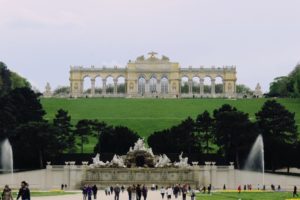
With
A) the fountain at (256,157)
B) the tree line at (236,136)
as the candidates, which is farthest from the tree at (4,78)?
the fountain at (256,157)

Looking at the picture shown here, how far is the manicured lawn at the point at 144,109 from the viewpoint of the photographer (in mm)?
80875

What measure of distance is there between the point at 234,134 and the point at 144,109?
3254 centimetres

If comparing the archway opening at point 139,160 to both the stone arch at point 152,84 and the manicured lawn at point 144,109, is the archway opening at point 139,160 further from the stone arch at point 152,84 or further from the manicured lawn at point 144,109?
the stone arch at point 152,84

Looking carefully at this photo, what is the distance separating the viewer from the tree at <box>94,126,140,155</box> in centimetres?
6397

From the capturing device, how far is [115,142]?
64312 mm

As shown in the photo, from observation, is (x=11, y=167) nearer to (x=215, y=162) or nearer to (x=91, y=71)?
(x=215, y=162)

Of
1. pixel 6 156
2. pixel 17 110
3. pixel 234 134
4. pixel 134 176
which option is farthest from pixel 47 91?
pixel 134 176

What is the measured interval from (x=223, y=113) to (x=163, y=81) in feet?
190

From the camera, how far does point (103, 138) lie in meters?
64.4

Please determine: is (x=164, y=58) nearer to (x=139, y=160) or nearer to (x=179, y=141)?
(x=179, y=141)

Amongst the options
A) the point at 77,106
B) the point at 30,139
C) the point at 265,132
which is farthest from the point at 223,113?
the point at 77,106

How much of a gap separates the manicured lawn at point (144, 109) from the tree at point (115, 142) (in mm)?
8773

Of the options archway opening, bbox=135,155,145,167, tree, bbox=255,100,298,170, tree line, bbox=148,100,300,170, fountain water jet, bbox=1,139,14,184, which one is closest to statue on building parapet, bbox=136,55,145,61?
tree line, bbox=148,100,300,170

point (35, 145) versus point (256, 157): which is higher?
point (35, 145)
